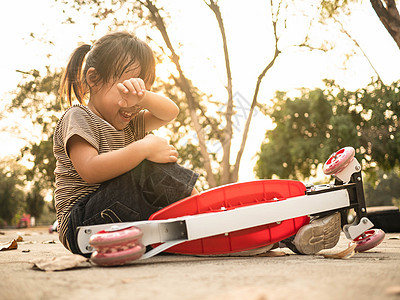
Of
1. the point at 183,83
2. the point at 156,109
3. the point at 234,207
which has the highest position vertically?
the point at 183,83

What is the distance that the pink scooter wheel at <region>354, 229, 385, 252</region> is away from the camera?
206cm

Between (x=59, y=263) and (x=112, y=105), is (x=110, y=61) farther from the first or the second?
(x=59, y=263)

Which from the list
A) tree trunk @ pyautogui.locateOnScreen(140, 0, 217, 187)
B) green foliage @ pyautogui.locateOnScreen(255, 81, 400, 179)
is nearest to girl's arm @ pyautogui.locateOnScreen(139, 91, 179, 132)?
tree trunk @ pyautogui.locateOnScreen(140, 0, 217, 187)

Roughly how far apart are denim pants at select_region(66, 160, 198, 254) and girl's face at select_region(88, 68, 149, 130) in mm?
398

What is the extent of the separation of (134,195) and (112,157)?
194 mm

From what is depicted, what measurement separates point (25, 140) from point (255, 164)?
885 cm

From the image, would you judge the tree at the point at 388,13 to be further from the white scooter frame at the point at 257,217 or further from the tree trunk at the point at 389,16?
the white scooter frame at the point at 257,217

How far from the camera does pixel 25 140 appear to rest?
16547 mm

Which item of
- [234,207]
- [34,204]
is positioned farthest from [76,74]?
[34,204]

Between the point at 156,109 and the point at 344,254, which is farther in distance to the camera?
the point at 156,109

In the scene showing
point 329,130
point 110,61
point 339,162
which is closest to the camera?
point 339,162

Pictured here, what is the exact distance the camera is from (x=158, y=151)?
1.85 meters

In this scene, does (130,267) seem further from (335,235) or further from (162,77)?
(162,77)

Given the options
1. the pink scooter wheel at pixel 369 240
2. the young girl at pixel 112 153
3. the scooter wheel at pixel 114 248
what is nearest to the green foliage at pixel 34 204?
the young girl at pixel 112 153
